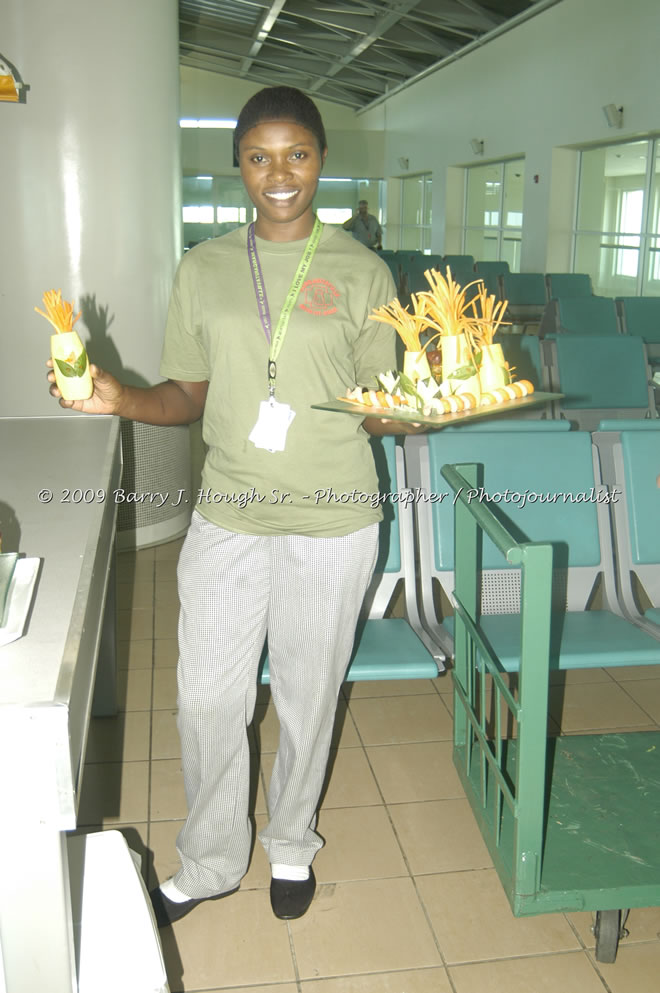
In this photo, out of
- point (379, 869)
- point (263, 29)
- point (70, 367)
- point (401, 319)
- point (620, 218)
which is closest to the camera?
point (70, 367)

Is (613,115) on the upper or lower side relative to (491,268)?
upper

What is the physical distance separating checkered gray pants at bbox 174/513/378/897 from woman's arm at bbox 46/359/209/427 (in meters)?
0.21

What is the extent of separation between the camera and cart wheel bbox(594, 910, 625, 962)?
5.87 feet

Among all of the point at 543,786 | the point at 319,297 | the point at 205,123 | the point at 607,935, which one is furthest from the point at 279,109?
the point at 205,123

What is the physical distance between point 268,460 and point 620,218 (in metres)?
9.24

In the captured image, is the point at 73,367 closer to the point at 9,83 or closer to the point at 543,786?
the point at 543,786

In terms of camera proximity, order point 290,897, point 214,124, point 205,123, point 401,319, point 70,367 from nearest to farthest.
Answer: point 70,367, point 401,319, point 290,897, point 205,123, point 214,124

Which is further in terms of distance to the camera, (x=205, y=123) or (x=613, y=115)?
(x=205, y=123)

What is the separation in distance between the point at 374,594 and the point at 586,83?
357 inches

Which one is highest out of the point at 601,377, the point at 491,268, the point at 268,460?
the point at 491,268

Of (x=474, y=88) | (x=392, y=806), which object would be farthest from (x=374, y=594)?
(x=474, y=88)

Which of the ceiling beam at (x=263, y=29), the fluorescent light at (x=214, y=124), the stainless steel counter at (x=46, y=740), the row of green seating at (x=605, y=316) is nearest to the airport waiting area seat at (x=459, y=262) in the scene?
the row of green seating at (x=605, y=316)

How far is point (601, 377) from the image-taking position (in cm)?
452

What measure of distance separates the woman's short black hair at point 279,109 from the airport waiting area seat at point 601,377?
306 cm
